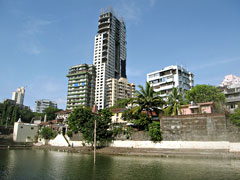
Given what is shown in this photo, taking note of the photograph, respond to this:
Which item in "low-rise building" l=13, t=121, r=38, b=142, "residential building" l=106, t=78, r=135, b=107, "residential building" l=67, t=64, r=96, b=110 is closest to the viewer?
"low-rise building" l=13, t=121, r=38, b=142

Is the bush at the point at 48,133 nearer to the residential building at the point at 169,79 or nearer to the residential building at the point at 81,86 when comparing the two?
the residential building at the point at 169,79

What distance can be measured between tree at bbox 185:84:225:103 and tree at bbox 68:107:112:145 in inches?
1074

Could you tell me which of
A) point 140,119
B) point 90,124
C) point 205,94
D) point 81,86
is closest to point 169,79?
point 205,94

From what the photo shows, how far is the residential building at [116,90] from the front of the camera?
115m

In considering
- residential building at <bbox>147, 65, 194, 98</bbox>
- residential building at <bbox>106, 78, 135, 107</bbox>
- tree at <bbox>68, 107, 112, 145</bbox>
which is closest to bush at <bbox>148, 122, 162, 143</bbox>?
tree at <bbox>68, 107, 112, 145</bbox>

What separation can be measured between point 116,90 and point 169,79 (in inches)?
1827

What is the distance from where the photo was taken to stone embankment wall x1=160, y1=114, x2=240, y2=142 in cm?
3231

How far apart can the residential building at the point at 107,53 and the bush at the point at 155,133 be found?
74658mm

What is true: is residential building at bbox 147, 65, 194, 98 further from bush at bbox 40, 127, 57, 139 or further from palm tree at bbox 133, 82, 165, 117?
bush at bbox 40, 127, 57, 139

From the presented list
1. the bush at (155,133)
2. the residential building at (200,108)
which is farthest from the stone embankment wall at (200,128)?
the residential building at (200,108)

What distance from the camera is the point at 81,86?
115375 mm

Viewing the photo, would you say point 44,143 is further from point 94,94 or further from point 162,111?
point 94,94

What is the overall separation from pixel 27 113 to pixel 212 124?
3683 inches

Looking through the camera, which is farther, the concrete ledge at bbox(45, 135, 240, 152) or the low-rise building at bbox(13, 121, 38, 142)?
the low-rise building at bbox(13, 121, 38, 142)
